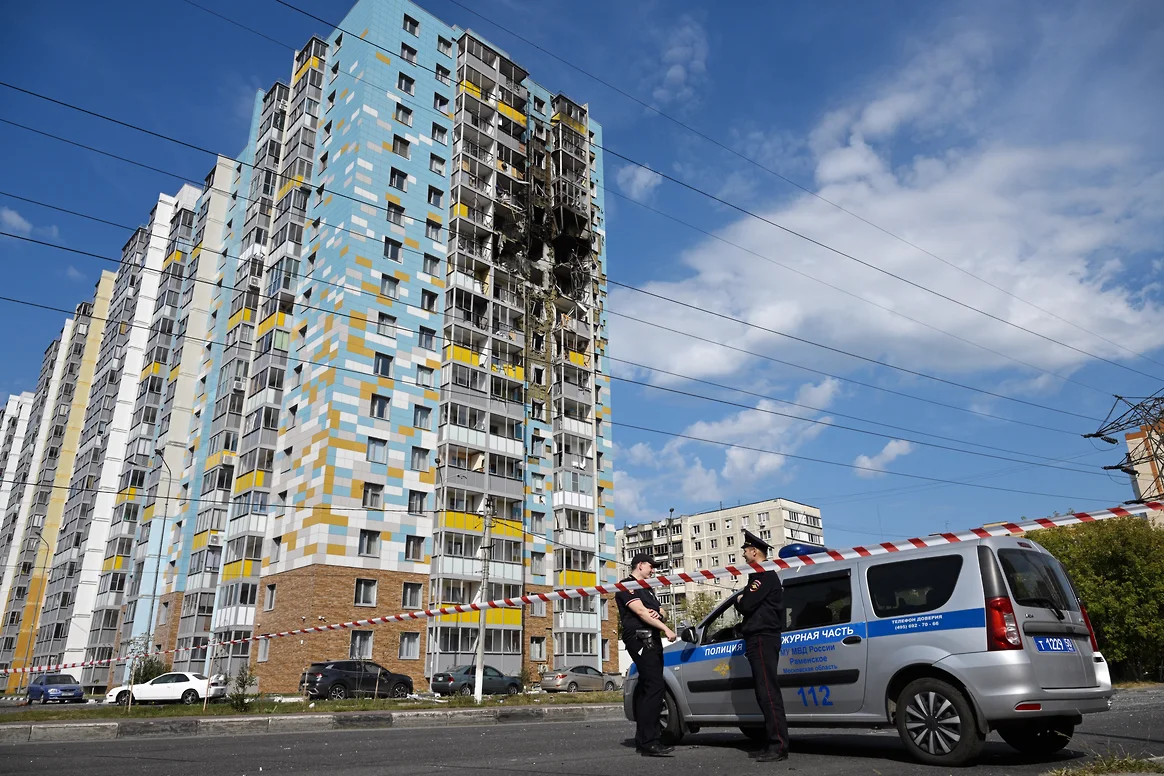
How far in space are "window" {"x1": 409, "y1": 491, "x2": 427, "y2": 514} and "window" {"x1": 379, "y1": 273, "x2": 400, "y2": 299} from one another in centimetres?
1134

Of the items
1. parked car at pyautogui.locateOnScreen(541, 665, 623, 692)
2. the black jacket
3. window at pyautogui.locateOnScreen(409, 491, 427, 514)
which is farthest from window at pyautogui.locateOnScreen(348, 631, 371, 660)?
the black jacket

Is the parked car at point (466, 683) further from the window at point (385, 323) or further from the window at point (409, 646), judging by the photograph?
the window at point (385, 323)

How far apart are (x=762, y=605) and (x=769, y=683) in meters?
0.67

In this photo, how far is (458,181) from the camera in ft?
171

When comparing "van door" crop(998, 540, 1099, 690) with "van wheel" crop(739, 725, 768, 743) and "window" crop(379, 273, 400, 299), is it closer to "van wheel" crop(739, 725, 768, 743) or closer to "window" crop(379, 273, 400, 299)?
"van wheel" crop(739, 725, 768, 743)

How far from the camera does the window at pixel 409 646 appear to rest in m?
41.3

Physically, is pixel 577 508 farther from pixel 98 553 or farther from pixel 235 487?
pixel 98 553

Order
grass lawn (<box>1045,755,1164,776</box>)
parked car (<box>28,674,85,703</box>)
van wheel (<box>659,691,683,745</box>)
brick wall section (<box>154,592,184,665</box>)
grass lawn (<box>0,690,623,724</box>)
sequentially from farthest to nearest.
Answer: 1. brick wall section (<box>154,592,184,665</box>)
2. parked car (<box>28,674,85,703</box>)
3. grass lawn (<box>0,690,623,724</box>)
4. van wheel (<box>659,691,683,745</box>)
5. grass lawn (<box>1045,755,1164,776</box>)

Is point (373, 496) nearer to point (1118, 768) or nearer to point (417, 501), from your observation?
point (417, 501)

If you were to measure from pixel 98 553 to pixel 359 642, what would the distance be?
36092 millimetres

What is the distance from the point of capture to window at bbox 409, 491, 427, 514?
43.9 metres

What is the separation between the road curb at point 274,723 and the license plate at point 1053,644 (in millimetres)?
9835

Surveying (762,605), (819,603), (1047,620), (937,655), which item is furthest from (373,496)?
(1047,620)

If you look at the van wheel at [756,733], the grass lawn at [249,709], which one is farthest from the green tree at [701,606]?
the van wheel at [756,733]
